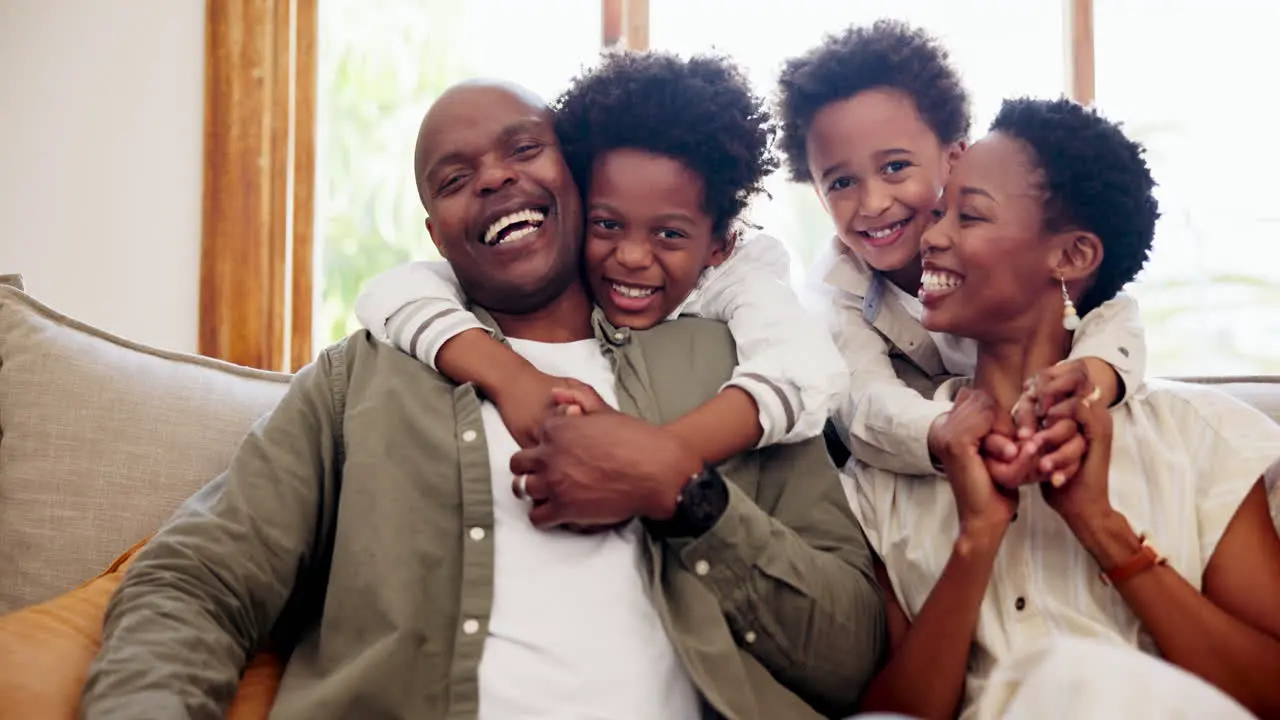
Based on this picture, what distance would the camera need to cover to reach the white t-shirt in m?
1.19

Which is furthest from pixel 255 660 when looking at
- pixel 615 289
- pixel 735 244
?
pixel 735 244

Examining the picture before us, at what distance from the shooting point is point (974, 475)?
4.05 ft

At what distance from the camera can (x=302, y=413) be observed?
1379 mm

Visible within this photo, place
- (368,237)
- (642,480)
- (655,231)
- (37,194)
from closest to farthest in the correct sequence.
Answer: (642,480)
(655,231)
(37,194)
(368,237)

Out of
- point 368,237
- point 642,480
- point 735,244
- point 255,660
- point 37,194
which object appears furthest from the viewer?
point 368,237

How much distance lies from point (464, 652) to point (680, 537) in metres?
0.27

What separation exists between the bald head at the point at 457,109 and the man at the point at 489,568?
10 cm

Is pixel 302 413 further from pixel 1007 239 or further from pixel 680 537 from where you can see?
pixel 1007 239

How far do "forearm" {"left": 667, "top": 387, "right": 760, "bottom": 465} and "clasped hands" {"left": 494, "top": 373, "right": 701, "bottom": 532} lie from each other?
0.15ft

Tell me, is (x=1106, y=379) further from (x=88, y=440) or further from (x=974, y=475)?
(x=88, y=440)

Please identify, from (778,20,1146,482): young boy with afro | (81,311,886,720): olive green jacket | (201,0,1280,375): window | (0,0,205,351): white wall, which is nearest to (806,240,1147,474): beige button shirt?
(778,20,1146,482): young boy with afro

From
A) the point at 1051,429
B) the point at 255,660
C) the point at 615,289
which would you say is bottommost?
the point at 255,660

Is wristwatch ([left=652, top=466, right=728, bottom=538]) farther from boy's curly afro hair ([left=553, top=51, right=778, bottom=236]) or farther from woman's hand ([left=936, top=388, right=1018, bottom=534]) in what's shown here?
boy's curly afro hair ([left=553, top=51, right=778, bottom=236])

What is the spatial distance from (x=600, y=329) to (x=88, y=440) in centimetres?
75
